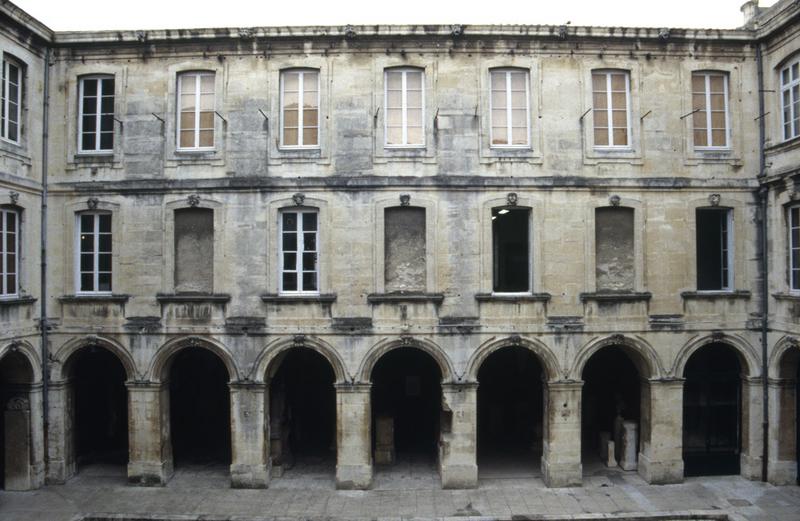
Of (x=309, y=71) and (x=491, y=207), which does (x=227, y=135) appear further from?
(x=491, y=207)

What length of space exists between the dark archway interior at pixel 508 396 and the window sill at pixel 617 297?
3805 millimetres

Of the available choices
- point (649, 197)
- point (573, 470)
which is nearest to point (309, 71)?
point (649, 197)

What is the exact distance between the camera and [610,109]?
1650 cm

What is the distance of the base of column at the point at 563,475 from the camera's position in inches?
625

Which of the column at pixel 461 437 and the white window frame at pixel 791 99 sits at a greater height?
the white window frame at pixel 791 99

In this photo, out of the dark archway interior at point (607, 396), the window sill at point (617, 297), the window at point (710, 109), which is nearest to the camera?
the window sill at point (617, 297)

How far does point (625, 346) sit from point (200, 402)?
523 inches

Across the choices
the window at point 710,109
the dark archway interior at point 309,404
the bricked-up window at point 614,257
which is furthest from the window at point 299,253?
the window at point 710,109

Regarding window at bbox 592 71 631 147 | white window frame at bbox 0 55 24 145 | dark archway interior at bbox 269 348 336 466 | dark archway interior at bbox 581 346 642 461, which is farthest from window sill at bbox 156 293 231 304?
dark archway interior at bbox 581 346 642 461

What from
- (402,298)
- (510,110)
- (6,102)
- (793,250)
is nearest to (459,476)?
(402,298)

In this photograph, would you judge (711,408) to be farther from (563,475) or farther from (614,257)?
(614,257)

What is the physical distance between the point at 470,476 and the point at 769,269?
9814mm

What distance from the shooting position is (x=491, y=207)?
52.7ft

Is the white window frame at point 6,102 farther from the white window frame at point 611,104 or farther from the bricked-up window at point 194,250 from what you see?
the white window frame at point 611,104
